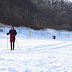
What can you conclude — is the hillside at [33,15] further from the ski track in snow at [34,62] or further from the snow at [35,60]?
the ski track in snow at [34,62]

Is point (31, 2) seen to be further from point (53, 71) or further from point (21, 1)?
point (53, 71)

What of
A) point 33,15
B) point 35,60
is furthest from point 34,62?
point 33,15

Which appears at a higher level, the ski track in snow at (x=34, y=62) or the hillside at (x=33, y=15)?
the hillside at (x=33, y=15)

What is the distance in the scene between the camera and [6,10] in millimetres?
57219

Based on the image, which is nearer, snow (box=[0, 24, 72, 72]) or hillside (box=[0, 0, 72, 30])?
snow (box=[0, 24, 72, 72])

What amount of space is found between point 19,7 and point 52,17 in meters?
23.2

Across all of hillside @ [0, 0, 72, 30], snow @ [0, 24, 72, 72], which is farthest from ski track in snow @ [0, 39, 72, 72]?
hillside @ [0, 0, 72, 30]

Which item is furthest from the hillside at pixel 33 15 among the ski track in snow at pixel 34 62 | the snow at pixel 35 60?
the ski track in snow at pixel 34 62

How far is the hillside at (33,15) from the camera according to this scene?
55622 millimetres

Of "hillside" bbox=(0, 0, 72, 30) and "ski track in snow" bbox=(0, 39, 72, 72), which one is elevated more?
"hillside" bbox=(0, 0, 72, 30)

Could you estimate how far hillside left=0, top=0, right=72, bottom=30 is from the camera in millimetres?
55622

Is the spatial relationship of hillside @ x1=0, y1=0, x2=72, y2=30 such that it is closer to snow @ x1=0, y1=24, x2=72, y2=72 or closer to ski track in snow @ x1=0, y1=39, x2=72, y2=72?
snow @ x1=0, y1=24, x2=72, y2=72

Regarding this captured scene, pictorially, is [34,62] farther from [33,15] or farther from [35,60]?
[33,15]

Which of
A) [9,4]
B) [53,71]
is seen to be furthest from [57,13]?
[53,71]
